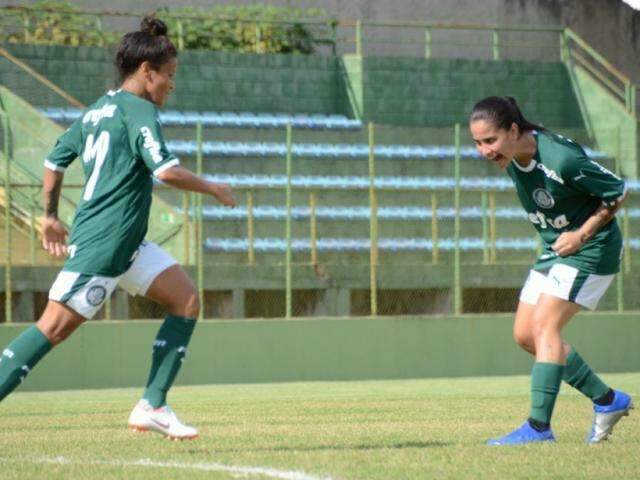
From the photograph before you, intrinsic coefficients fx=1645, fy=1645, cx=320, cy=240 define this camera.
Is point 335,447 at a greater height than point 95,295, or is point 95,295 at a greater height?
point 95,295

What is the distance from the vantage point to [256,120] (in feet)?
84.0

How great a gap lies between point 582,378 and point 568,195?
997 mm

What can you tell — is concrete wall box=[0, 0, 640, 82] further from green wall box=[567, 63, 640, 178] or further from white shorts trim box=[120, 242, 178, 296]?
white shorts trim box=[120, 242, 178, 296]

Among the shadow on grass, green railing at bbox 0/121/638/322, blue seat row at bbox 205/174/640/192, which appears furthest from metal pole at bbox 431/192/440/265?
the shadow on grass

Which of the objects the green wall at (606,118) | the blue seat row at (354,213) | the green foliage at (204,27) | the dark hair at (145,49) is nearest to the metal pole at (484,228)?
the blue seat row at (354,213)

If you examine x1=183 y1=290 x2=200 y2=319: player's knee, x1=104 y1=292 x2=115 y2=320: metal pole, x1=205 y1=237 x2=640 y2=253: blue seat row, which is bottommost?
x1=104 y1=292 x2=115 y2=320: metal pole

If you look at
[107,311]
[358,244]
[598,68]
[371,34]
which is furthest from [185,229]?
[598,68]

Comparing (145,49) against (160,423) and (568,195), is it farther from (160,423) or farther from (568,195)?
(568,195)

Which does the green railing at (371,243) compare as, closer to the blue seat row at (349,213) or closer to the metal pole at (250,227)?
the metal pole at (250,227)

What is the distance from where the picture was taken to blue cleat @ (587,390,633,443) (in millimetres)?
8359

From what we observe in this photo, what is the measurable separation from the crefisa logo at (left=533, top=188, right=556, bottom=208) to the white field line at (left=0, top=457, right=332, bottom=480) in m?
2.21

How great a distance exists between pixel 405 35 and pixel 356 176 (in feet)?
20.8

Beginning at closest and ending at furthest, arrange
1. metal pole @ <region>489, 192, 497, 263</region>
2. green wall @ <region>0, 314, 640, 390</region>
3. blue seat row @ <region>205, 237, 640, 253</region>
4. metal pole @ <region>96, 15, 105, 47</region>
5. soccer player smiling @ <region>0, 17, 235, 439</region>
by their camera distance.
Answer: soccer player smiling @ <region>0, 17, 235, 439</region>
green wall @ <region>0, 314, 640, 390</region>
metal pole @ <region>489, 192, 497, 263</region>
blue seat row @ <region>205, 237, 640, 253</region>
metal pole @ <region>96, 15, 105, 47</region>

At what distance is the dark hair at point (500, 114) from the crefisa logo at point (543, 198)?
315 mm
